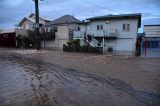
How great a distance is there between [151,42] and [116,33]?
5658mm

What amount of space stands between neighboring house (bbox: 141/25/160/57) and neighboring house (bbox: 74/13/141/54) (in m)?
2.15

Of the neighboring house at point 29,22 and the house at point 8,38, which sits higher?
the neighboring house at point 29,22

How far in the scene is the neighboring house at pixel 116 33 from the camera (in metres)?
27.5

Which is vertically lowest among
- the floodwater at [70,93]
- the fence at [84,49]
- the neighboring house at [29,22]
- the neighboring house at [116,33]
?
the floodwater at [70,93]

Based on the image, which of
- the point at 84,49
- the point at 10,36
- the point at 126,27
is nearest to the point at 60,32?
the point at 84,49

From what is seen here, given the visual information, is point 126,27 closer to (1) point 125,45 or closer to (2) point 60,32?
(1) point 125,45

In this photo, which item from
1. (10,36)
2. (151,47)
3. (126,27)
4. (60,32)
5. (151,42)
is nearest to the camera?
(151,47)

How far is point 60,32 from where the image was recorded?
33625 mm

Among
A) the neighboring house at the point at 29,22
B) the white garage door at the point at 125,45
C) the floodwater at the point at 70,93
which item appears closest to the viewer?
the floodwater at the point at 70,93

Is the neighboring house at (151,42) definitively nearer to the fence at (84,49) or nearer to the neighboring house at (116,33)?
the neighboring house at (116,33)

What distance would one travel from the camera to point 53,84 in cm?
810

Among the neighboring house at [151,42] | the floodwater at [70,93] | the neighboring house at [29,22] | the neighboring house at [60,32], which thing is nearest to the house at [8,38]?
the neighboring house at [29,22]

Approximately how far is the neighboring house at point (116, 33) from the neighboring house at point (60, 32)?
3.89m

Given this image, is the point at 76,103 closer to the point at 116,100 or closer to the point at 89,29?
the point at 116,100
